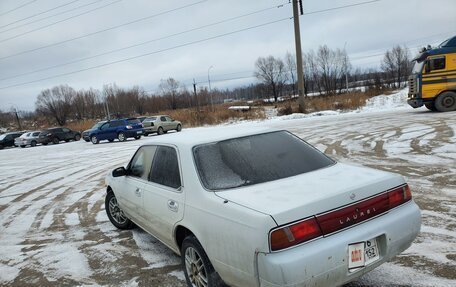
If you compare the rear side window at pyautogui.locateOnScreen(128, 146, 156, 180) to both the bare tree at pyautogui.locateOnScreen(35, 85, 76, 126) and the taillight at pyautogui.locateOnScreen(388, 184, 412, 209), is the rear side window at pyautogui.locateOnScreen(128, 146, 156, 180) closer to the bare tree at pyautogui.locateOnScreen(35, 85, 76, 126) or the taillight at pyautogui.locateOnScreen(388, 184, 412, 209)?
the taillight at pyautogui.locateOnScreen(388, 184, 412, 209)

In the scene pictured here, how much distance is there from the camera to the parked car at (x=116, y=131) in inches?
1007

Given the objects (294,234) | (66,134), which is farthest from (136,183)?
(66,134)

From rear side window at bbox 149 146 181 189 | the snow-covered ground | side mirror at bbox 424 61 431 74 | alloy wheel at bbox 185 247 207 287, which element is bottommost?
the snow-covered ground

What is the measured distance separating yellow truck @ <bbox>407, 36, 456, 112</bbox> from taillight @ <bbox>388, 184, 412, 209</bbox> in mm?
17998

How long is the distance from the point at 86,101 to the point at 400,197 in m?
109

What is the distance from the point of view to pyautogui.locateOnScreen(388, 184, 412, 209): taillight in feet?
9.63

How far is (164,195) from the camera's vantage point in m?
3.54

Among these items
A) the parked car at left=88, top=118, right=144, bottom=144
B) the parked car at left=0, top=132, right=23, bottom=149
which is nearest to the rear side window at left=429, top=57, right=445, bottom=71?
the parked car at left=88, top=118, right=144, bottom=144

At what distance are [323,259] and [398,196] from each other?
1098 mm

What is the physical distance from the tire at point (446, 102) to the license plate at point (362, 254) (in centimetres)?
1900

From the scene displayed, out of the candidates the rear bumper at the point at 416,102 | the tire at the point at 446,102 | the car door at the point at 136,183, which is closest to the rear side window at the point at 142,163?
the car door at the point at 136,183

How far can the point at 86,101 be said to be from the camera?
4008 inches

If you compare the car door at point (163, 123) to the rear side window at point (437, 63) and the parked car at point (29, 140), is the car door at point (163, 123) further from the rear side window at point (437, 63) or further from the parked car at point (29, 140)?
the rear side window at point (437, 63)

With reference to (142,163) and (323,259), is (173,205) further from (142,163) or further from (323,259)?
(323,259)
